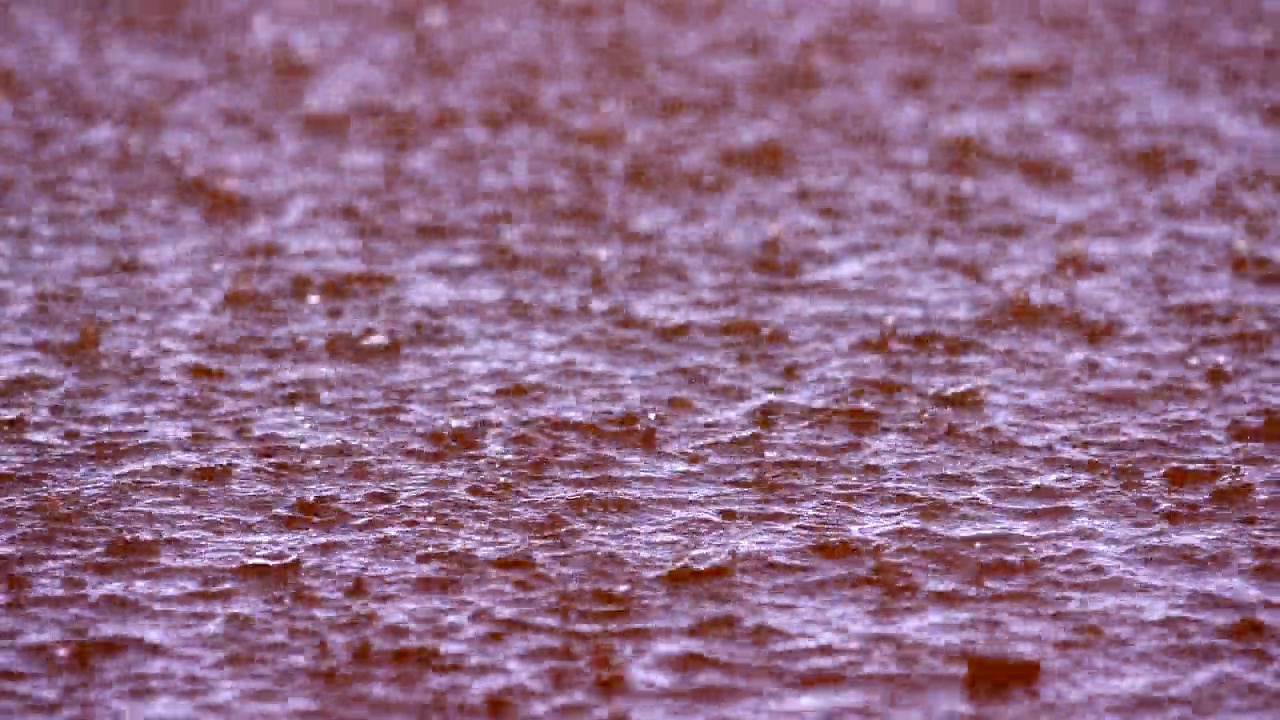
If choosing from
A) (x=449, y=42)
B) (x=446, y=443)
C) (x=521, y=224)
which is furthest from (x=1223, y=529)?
(x=449, y=42)

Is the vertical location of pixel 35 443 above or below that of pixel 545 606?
above

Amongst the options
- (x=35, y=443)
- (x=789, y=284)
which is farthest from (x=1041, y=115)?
(x=35, y=443)

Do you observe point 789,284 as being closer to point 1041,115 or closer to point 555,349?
point 555,349

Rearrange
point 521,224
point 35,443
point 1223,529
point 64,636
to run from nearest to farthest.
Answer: point 64,636, point 1223,529, point 35,443, point 521,224

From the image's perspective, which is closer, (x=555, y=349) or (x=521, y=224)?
(x=555, y=349)

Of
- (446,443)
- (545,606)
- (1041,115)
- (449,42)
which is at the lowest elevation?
(545,606)

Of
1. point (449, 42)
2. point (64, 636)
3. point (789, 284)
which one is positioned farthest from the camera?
point (449, 42)
